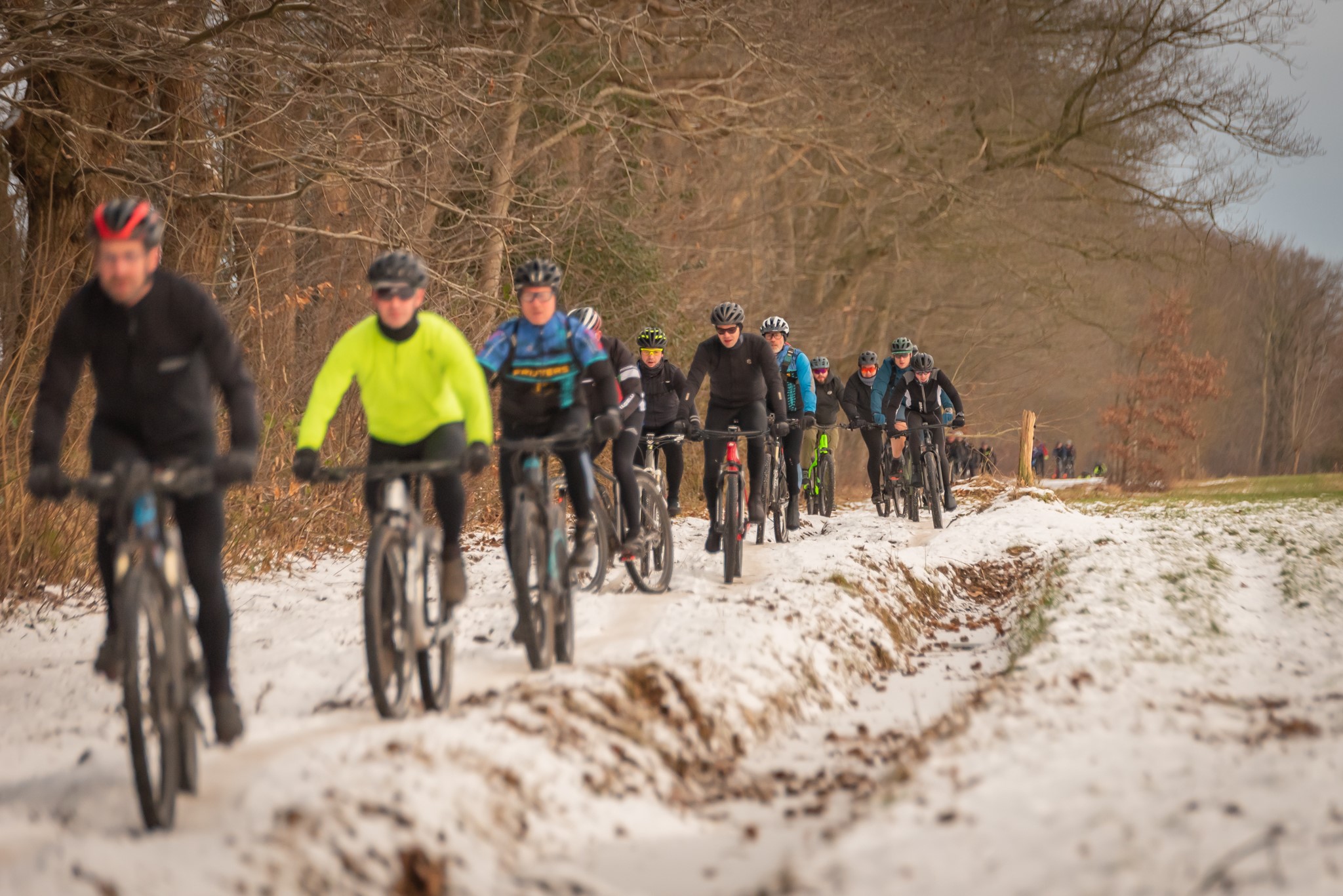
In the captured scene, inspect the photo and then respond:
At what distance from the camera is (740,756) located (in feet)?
18.2

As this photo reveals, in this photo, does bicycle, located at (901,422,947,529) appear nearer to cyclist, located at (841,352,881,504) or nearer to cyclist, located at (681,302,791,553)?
cyclist, located at (841,352,881,504)

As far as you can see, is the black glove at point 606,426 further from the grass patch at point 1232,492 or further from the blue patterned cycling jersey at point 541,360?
the grass patch at point 1232,492

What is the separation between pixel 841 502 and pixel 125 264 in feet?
62.3

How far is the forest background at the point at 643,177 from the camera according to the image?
9.45 m

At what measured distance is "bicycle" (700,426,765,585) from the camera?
9.65 m

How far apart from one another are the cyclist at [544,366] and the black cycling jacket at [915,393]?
873 centimetres

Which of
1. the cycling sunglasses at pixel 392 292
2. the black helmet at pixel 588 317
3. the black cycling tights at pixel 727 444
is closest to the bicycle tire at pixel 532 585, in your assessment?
the cycling sunglasses at pixel 392 292

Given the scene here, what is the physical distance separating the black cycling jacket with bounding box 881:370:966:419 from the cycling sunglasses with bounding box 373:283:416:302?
1069 cm

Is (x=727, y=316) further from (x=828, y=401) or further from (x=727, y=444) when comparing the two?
(x=828, y=401)

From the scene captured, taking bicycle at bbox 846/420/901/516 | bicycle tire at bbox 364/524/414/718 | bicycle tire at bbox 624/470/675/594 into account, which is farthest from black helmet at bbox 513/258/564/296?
bicycle at bbox 846/420/901/516

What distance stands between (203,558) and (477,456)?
121cm

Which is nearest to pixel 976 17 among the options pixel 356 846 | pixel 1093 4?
pixel 1093 4

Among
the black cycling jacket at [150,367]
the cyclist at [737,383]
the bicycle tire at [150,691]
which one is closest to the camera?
the bicycle tire at [150,691]

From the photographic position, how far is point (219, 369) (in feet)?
15.3
